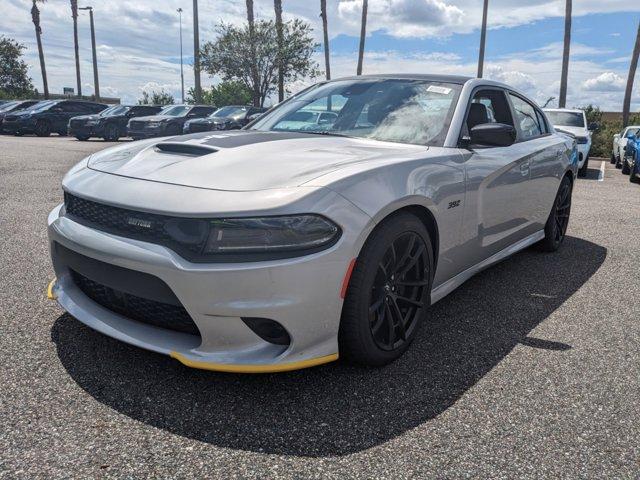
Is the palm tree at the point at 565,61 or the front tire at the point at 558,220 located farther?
the palm tree at the point at 565,61

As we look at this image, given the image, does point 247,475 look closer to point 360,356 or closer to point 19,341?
point 360,356

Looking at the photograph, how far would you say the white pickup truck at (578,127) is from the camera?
12438mm

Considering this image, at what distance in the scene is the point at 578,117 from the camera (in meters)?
13.7

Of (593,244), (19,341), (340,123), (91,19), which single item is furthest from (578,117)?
(91,19)

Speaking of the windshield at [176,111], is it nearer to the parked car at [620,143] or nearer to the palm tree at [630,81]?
the parked car at [620,143]

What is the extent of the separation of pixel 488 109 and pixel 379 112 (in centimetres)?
87

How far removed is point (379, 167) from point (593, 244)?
157 inches

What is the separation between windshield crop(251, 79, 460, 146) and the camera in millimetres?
3365

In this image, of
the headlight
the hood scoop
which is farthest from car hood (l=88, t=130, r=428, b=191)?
the headlight

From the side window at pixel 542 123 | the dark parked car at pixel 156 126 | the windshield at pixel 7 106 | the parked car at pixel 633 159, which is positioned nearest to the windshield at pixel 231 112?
the dark parked car at pixel 156 126

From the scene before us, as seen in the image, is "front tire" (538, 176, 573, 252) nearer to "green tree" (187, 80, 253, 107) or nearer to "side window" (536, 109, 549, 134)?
"side window" (536, 109, 549, 134)

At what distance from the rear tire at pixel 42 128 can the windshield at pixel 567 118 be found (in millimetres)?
19464

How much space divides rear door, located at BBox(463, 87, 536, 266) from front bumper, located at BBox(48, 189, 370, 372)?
3.96ft

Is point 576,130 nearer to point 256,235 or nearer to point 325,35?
point 256,235
